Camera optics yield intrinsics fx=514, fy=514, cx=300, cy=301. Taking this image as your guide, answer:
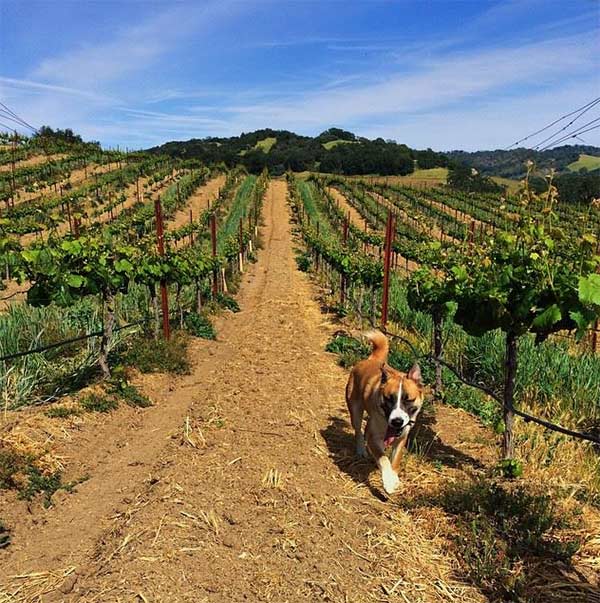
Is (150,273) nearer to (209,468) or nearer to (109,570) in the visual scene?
(209,468)

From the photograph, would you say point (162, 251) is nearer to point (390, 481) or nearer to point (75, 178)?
point (390, 481)

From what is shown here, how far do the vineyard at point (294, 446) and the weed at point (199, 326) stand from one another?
0.45 m

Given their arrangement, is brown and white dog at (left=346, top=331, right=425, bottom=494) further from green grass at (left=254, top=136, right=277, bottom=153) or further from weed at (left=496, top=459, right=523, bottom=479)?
green grass at (left=254, top=136, right=277, bottom=153)

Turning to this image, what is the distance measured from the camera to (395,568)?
3432 millimetres

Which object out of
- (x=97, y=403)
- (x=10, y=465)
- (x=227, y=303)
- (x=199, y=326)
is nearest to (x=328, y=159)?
(x=227, y=303)

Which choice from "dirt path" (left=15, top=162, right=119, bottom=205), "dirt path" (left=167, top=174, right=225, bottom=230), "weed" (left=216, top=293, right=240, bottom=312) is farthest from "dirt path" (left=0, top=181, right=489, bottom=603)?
"dirt path" (left=15, top=162, right=119, bottom=205)

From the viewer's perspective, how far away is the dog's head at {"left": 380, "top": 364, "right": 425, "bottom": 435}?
3840mm

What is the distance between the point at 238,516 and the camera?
12.8ft

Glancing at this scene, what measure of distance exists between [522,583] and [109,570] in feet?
8.44

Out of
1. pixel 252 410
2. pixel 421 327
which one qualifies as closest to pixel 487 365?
pixel 421 327

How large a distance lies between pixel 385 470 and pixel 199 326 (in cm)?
707

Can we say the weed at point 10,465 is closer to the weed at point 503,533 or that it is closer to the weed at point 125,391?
the weed at point 125,391

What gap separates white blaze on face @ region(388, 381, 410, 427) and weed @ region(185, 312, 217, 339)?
23.0 feet

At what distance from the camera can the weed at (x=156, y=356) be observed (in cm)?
793
